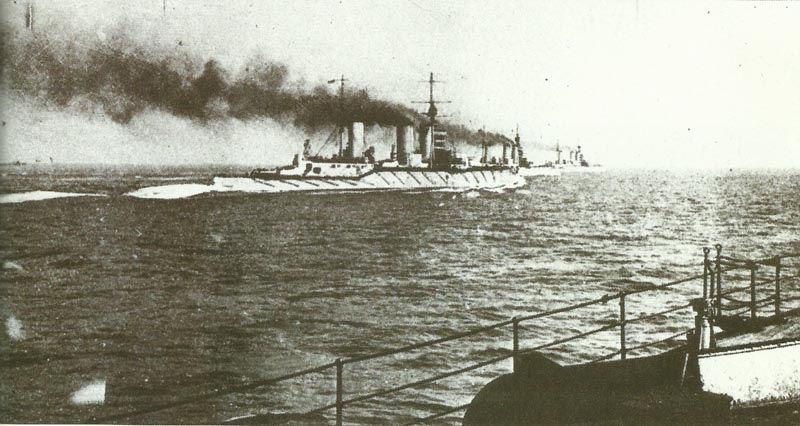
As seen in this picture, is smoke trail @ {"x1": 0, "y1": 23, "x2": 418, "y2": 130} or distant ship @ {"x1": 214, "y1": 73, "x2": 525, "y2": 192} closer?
smoke trail @ {"x1": 0, "y1": 23, "x2": 418, "y2": 130}

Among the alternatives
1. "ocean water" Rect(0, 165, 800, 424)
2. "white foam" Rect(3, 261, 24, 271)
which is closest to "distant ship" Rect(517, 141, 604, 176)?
"ocean water" Rect(0, 165, 800, 424)

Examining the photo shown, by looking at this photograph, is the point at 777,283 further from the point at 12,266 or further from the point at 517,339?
the point at 12,266

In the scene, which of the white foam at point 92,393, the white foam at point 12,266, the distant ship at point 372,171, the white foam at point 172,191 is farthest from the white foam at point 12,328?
the distant ship at point 372,171

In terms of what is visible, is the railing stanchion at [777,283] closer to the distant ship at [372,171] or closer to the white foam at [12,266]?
the white foam at [12,266]

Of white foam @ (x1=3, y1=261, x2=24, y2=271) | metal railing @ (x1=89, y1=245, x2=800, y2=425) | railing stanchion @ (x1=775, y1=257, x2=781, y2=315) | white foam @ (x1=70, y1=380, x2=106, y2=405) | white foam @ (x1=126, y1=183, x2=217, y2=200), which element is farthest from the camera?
white foam @ (x1=126, y1=183, x2=217, y2=200)

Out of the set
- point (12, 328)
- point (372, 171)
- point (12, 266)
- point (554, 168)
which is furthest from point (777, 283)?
point (554, 168)

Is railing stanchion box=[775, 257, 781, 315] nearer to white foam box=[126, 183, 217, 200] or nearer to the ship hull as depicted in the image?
white foam box=[126, 183, 217, 200]
